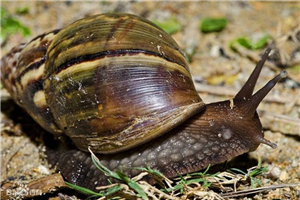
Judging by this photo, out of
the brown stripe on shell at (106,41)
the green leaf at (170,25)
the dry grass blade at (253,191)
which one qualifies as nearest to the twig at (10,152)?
the brown stripe on shell at (106,41)

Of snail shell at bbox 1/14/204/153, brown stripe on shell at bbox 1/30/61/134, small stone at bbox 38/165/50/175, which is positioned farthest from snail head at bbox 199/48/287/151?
small stone at bbox 38/165/50/175

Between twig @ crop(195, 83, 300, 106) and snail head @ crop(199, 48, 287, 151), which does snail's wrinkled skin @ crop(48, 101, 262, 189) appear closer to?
snail head @ crop(199, 48, 287, 151)

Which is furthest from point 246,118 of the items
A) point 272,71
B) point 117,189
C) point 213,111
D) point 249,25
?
point 249,25

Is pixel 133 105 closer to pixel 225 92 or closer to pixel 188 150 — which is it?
pixel 188 150

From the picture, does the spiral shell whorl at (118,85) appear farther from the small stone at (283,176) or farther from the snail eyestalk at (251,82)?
the small stone at (283,176)

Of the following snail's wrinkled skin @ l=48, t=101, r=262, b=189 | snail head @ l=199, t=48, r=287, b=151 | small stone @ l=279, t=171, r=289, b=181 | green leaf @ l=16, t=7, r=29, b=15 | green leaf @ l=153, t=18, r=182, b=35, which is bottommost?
small stone @ l=279, t=171, r=289, b=181

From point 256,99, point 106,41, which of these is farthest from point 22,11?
point 256,99

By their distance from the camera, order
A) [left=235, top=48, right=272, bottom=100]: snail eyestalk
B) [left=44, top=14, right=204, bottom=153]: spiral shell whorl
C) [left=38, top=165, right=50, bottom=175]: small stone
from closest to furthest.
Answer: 1. [left=44, top=14, right=204, bottom=153]: spiral shell whorl
2. [left=235, top=48, right=272, bottom=100]: snail eyestalk
3. [left=38, top=165, right=50, bottom=175]: small stone

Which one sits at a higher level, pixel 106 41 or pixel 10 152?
pixel 106 41
